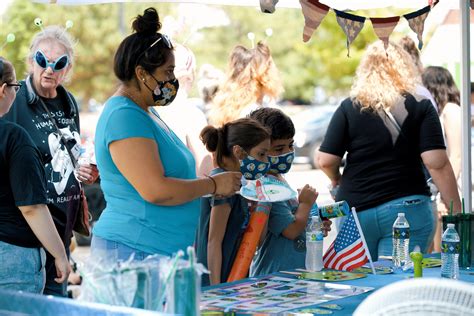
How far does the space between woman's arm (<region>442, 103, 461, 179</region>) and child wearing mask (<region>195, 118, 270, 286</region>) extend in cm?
306

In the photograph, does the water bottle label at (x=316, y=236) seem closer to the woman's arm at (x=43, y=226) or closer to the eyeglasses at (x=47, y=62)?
the woman's arm at (x=43, y=226)

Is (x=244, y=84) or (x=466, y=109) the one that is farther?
(x=244, y=84)

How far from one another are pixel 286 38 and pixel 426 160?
27051 mm

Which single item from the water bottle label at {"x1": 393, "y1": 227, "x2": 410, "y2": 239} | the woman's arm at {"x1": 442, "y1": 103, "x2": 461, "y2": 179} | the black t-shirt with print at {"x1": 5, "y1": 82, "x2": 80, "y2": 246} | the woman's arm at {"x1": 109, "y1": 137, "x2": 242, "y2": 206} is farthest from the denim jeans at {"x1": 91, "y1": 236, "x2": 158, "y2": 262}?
the woman's arm at {"x1": 442, "y1": 103, "x2": 461, "y2": 179}

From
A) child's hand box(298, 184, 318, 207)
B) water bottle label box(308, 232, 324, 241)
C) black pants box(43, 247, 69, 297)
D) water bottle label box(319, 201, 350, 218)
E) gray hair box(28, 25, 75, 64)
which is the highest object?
gray hair box(28, 25, 75, 64)

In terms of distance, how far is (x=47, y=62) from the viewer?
4238 mm

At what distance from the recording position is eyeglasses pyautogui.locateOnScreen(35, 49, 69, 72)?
4234 millimetres

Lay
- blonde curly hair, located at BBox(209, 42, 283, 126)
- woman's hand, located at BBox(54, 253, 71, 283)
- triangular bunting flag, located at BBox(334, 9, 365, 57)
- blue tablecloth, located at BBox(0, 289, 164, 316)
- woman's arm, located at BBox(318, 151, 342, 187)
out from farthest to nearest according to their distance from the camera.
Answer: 1. blonde curly hair, located at BBox(209, 42, 283, 126)
2. woman's arm, located at BBox(318, 151, 342, 187)
3. triangular bunting flag, located at BBox(334, 9, 365, 57)
4. woman's hand, located at BBox(54, 253, 71, 283)
5. blue tablecloth, located at BBox(0, 289, 164, 316)

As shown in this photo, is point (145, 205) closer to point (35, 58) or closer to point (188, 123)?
point (35, 58)

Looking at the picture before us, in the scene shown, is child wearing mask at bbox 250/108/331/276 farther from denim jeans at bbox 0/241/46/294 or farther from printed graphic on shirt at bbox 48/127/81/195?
denim jeans at bbox 0/241/46/294

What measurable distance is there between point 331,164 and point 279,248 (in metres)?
1.10

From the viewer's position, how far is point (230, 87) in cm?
554

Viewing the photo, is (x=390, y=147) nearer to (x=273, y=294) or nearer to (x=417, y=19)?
(x=417, y=19)

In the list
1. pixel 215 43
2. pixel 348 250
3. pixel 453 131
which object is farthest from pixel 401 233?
pixel 215 43
